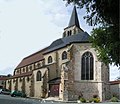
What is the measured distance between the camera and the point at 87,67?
54.2 meters

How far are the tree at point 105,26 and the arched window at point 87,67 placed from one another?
40231 millimetres

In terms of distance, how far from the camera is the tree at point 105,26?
10750 mm

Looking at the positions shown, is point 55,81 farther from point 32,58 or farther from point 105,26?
point 105,26

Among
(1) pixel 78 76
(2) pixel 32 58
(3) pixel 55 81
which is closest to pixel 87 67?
(1) pixel 78 76

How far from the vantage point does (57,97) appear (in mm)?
55969

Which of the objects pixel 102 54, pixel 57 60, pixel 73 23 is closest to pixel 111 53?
pixel 102 54

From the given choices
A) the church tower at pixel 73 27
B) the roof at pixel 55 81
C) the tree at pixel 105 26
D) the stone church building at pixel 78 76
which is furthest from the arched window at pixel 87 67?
the tree at pixel 105 26

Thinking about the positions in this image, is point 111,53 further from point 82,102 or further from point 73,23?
point 73,23

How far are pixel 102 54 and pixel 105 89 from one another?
4139 cm

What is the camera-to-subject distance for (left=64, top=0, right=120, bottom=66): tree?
→ 1075 cm

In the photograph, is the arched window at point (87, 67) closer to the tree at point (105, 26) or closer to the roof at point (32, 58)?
the roof at point (32, 58)

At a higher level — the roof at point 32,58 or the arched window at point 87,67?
the roof at point 32,58

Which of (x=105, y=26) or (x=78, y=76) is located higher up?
(x=105, y=26)

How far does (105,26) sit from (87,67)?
1659 inches
